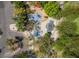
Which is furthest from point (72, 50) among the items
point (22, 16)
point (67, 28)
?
point (22, 16)

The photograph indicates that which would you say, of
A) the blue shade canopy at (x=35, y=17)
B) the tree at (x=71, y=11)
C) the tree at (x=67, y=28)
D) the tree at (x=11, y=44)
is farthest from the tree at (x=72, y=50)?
the tree at (x=11, y=44)

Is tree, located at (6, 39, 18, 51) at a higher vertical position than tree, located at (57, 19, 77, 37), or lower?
lower

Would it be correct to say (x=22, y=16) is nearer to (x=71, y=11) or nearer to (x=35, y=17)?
(x=35, y=17)

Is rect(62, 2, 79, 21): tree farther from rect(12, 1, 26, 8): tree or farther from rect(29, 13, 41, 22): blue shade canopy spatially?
rect(12, 1, 26, 8): tree

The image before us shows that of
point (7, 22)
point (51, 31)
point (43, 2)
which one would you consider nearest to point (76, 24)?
point (51, 31)

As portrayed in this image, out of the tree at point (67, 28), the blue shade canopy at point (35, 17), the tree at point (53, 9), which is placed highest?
the tree at point (53, 9)

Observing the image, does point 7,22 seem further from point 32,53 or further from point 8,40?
point 32,53

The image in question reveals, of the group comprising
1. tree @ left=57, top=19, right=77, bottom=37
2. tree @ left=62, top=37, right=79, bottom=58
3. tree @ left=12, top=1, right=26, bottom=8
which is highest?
tree @ left=12, top=1, right=26, bottom=8

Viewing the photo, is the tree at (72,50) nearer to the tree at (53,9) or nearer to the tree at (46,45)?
the tree at (46,45)

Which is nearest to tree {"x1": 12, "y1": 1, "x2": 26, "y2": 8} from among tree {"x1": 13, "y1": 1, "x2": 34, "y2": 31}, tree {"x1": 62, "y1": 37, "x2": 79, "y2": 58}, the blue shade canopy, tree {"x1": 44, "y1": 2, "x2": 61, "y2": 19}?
tree {"x1": 13, "y1": 1, "x2": 34, "y2": 31}
